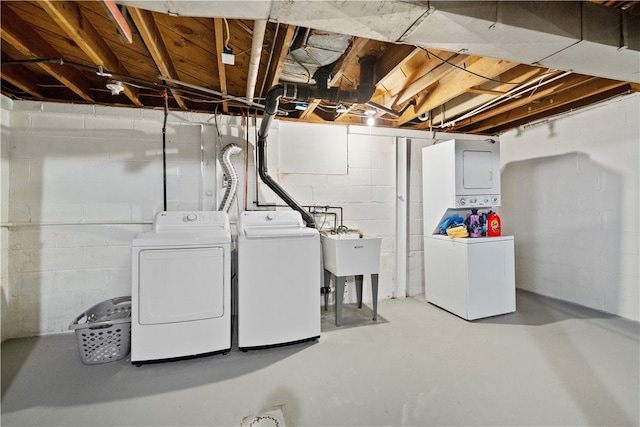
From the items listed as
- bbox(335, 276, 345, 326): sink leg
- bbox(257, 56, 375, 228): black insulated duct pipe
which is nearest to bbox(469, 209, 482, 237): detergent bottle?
bbox(335, 276, 345, 326): sink leg

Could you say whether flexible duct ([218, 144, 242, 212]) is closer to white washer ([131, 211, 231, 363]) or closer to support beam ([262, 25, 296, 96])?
white washer ([131, 211, 231, 363])

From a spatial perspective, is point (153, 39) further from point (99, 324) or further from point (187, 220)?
point (99, 324)

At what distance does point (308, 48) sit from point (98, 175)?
247cm

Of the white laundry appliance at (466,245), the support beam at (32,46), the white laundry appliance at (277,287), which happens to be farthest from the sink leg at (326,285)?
the support beam at (32,46)

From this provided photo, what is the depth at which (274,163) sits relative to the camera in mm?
3428

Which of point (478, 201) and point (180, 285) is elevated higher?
point (478, 201)

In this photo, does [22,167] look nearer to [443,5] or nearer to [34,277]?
[34,277]

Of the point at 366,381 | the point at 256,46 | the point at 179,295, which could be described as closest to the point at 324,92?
the point at 256,46

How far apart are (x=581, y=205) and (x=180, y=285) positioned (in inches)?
Result: 169

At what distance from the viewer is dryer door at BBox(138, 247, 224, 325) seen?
86.3 inches

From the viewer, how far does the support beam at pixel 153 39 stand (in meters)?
1.63

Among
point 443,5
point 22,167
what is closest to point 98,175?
point 22,167

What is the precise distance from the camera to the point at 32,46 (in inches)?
80.0

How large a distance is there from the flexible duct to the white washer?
2.28 feet
